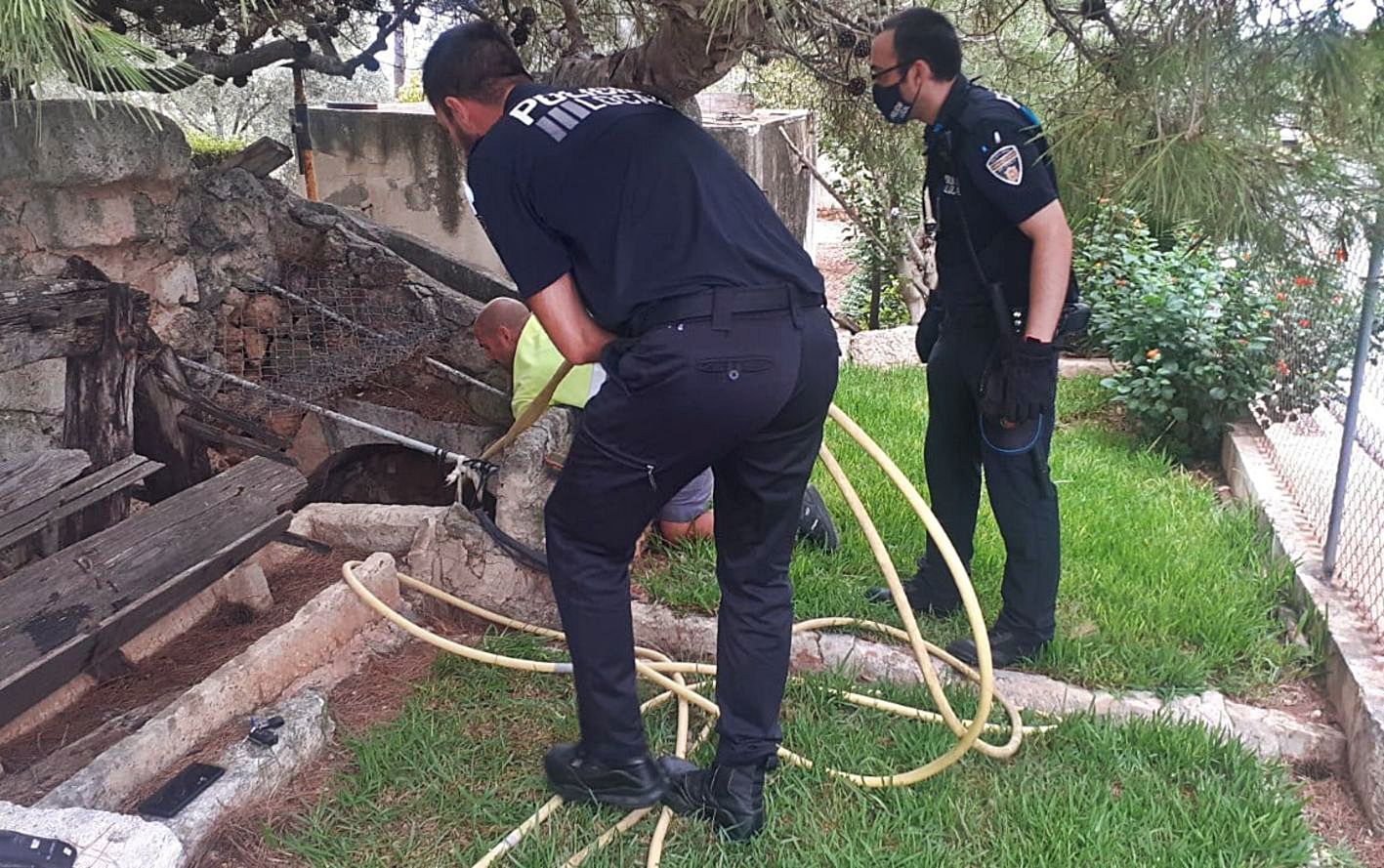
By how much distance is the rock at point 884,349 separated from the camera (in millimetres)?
6852

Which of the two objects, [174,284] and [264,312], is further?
[264,312]

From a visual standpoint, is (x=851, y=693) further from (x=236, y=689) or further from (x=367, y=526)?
(x=367, y=526)

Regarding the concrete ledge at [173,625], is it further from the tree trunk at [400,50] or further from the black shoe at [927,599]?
the tree trunk at [400,50]

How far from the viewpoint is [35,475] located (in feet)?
8.25

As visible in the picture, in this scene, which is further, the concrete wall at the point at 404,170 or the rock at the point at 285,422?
the concrete wall at the point at 404,170

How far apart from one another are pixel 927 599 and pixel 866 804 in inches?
38.7

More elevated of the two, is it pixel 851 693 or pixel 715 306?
pixel 715 306

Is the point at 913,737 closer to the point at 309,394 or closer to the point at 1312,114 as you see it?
the point at 1312,114

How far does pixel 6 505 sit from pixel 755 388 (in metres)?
1.78

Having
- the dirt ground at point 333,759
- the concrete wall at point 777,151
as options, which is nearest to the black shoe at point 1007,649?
the dirt ground at point 333,759

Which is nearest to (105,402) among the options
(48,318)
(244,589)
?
(48,318)

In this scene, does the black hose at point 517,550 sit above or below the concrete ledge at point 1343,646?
above

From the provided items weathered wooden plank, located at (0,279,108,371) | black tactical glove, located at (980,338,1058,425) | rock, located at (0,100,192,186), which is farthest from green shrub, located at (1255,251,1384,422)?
rock, located at (0,100,192,186)

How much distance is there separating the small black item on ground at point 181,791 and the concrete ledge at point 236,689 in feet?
0.22
